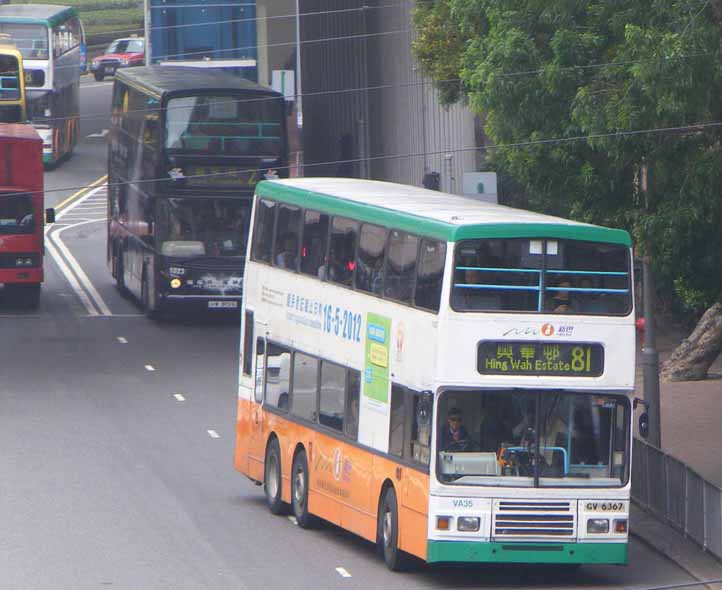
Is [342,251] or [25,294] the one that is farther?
[25,294]

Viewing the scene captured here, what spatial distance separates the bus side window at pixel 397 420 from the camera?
16.7 metres

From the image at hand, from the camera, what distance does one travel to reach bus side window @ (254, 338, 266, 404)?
20.8 meters

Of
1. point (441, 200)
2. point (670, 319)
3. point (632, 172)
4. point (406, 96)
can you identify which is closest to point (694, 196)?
point (632, 172)

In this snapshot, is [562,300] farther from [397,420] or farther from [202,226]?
[202,226]

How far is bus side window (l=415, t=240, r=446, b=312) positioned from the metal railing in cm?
340

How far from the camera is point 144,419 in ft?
85.0

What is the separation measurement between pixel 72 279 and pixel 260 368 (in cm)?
2328

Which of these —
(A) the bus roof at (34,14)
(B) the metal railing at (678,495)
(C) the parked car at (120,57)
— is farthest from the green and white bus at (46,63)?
(B) the metal railing at (678,495)

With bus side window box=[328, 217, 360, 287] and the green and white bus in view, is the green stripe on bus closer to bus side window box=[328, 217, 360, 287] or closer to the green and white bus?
bus side window box=[328, 217, 360, 287]

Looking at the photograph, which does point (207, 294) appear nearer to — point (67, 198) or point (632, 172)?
point (632, 172)

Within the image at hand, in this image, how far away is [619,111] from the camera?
19141 mm

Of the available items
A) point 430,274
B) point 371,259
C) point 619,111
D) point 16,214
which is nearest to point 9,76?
point 16,214

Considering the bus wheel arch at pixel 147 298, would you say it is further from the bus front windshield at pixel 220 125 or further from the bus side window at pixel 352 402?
the bus side window at pixel 352 402

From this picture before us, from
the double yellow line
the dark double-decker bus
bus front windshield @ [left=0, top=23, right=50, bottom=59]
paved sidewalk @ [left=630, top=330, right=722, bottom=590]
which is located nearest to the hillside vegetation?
the double yellow line
